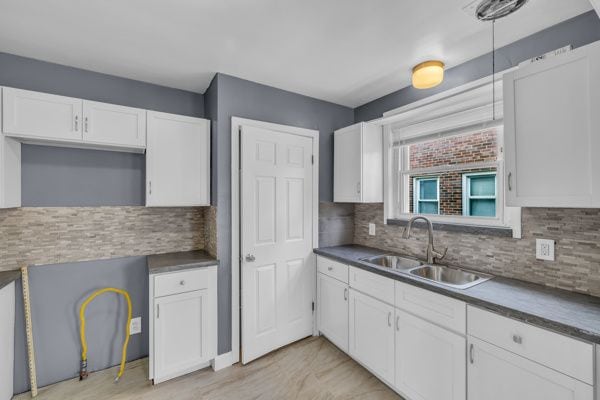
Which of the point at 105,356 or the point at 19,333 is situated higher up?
the point at 19,333

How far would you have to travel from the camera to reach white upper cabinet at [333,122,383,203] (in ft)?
8.52

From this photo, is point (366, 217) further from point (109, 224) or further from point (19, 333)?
point (19, 333)

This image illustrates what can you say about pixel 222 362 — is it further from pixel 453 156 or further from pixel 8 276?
pixel 453 156

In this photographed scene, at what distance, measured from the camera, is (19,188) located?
1.95 m

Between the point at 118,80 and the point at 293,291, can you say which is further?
the point at 293,291

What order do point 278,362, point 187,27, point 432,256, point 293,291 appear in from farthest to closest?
point 293,291, point 278,362, point 432,256, point 187,27

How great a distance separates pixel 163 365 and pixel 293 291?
46.1 inches

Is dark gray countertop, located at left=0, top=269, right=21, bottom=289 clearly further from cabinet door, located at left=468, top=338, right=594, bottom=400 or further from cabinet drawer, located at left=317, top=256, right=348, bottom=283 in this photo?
cabinet door, located at left=468, top=338, right=594, bottom=400

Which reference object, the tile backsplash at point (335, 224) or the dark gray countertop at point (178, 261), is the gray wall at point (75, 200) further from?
the tile backsplash at point (335, 224)

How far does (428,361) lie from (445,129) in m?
1.74

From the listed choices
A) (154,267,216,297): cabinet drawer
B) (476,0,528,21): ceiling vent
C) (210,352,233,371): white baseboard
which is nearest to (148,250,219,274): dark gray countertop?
(154,267,216,297): cabinet drawer

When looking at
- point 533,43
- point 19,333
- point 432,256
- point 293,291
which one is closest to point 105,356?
point 19,333

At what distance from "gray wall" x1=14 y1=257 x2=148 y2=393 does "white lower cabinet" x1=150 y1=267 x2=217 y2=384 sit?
18.9 inches

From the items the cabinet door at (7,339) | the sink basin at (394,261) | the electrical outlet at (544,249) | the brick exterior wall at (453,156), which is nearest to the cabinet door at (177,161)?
the cabinet door at (7,339)
